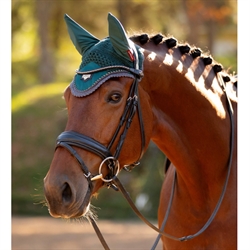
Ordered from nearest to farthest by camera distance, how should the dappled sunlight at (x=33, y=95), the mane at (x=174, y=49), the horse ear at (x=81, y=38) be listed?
the horse ear at (x=81, y=38), the mane at (x=174, y=49), the dappled sunlight at (x=33, y=95)

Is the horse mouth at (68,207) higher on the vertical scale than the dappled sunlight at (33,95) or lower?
lower

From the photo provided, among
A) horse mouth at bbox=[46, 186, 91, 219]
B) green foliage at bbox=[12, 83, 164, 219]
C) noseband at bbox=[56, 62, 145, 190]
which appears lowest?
horse mouth at bbox=[46, 186, 91, 219]

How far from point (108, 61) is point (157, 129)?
0.56m

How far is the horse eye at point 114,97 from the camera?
9.63 ft

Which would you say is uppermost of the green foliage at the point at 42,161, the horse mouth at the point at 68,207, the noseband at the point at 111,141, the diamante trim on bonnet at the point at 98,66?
the green foliage at the point at 42,161

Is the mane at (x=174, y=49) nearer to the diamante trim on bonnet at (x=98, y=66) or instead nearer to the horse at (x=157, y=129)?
the horse at (x=157, y=129)

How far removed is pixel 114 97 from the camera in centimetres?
294

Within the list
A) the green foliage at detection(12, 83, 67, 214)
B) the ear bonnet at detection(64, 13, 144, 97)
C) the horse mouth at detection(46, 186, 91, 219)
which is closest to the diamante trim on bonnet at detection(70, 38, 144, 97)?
the ear bonnet at detection(64, 13, 144, 97)

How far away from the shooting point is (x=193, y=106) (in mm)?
3311

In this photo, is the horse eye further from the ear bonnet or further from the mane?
the mane

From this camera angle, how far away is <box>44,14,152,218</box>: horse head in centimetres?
279

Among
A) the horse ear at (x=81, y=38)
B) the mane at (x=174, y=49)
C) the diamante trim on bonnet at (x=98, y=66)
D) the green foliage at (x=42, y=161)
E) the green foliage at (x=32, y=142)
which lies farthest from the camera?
the green foliage at (x=32, y=142)

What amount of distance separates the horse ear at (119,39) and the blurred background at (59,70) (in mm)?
477

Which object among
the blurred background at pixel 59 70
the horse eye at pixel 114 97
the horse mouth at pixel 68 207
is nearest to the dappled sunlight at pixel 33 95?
the blurred background at pixel 59 70
